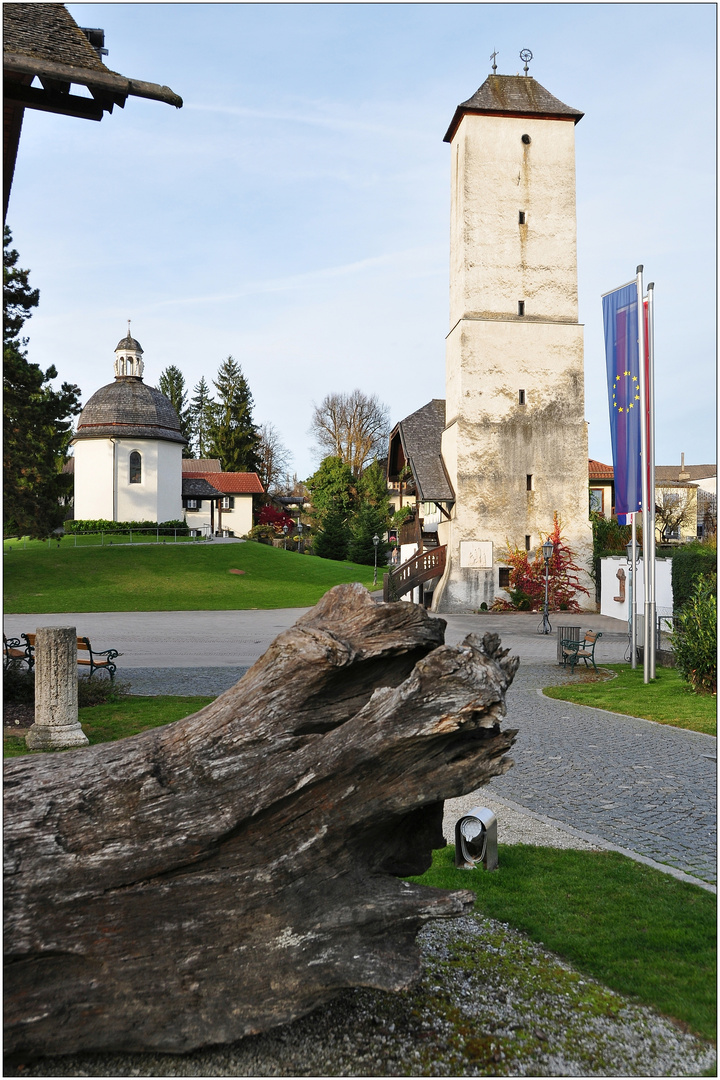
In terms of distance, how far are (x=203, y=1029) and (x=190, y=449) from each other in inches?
3966

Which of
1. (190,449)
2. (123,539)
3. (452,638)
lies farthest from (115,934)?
(190,449)

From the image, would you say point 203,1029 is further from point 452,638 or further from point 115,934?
point 452,638

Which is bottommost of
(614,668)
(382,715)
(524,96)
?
(614,668)

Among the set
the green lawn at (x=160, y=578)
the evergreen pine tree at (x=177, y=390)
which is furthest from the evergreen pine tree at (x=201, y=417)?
the green lawn at (x=160, y=578)

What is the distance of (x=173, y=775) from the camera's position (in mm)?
3717

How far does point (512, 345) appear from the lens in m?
36.3

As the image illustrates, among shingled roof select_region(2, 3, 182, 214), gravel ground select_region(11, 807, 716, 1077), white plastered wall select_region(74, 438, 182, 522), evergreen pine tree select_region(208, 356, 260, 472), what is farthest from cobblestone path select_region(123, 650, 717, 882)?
evergreen pine tree select_region(208, 356, 260, 472)

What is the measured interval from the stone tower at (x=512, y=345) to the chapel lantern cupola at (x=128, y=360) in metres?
35.0

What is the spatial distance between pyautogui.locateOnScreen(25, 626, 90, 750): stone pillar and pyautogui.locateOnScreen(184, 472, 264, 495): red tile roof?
62.5 metres

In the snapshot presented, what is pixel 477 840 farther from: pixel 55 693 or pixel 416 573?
pixel 416 573

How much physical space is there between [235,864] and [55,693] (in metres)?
7.23

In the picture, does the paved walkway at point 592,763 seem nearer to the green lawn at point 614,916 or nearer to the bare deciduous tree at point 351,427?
the green lawn at point 614,916

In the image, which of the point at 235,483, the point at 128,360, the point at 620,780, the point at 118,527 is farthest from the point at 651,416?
the point at 235,483

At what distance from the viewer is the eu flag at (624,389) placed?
1622 cm
